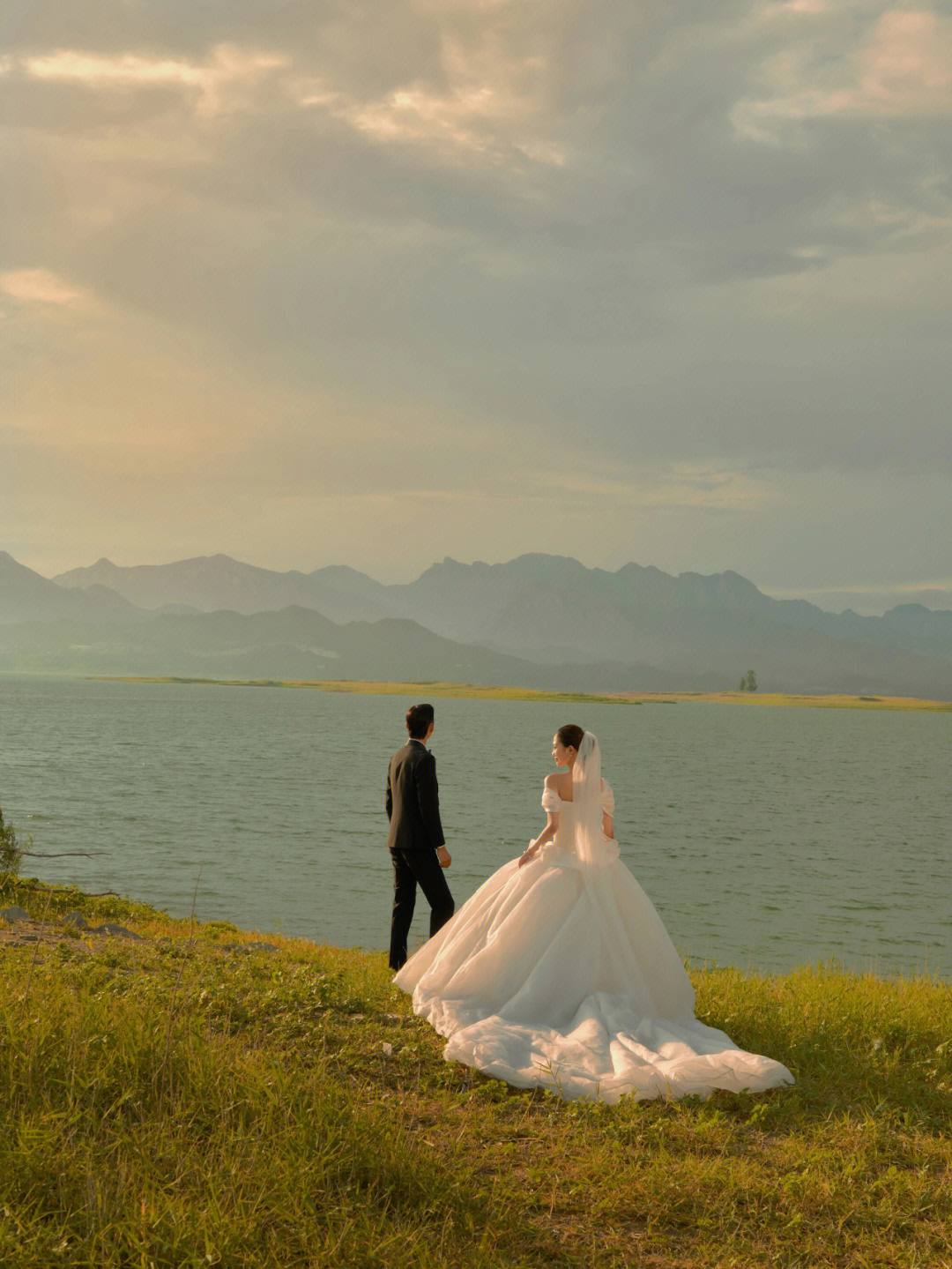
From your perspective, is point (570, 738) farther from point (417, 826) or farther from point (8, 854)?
point (8, 854)

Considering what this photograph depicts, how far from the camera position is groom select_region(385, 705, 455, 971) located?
11633 millimetres

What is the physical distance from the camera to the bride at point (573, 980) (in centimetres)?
793

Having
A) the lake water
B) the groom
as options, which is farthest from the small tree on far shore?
the groom

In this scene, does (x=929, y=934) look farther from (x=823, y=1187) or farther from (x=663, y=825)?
(x=823, y=1187)

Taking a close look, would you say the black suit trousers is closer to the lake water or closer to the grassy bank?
the grassy bank

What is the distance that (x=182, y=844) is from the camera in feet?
118

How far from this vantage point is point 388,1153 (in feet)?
18.6

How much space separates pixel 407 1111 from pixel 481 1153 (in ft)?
2.88

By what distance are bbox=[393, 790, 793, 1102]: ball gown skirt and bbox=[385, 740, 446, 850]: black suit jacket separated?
1543 mm

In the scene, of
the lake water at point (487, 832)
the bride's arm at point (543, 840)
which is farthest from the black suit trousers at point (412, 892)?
the lake water at point (487, 832)

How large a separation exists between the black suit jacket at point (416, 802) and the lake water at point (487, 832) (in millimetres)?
3041

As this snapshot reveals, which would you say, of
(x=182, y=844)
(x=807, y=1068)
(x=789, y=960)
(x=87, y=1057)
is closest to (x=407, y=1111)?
(x=87, y=1057)

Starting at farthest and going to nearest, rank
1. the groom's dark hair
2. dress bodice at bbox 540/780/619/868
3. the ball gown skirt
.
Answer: the groom's dark hair < dress bodice at bbox 540/780/619/868 < the ball gown skirt

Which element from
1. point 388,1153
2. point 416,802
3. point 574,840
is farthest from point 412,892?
point 388,1153
